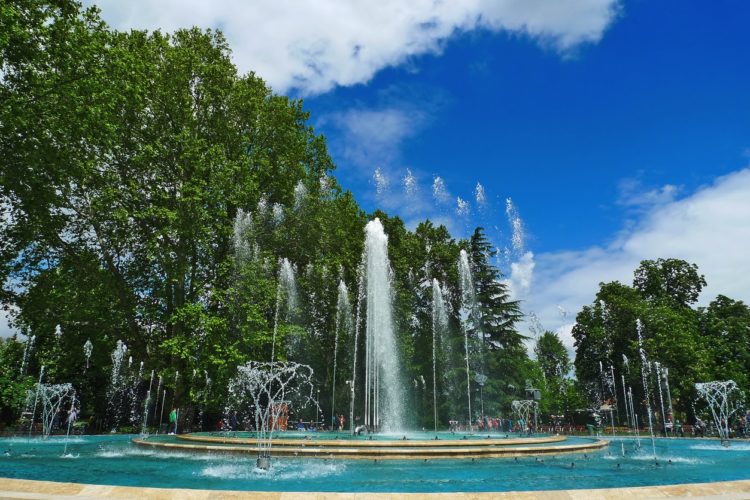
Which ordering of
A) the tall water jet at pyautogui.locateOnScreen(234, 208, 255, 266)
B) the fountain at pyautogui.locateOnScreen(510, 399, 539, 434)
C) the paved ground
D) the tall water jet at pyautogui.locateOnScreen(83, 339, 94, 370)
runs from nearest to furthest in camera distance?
the paved ground
the tall water jet at pyautogui.locateOnScreen(83, 339, 94, 370)
the tall water jet at pyautogui.locateOnScreen(234, 208, 255, 266)
the fountain at pyautogui.locateOnScreen(510, 399, 539, 434)

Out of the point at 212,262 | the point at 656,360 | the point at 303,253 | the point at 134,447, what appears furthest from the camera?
the point at 656,360

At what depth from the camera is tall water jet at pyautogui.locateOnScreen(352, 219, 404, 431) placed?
25422 millimetres

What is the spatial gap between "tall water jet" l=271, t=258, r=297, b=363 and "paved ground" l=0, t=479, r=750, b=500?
1828cm

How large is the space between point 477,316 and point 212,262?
Answer: 2059 cm

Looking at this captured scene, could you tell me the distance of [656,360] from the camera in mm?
40625

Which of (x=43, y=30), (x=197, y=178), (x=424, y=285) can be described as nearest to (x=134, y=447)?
(x=197, y=178)

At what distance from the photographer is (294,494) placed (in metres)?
6.97

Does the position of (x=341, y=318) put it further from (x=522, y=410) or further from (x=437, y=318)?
(x=522, y=410)

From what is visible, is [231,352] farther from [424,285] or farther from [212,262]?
[424,285]

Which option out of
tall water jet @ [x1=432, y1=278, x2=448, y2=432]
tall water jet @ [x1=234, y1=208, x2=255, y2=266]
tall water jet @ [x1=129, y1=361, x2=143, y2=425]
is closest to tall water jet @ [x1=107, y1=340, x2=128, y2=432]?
tall water jet @ [x1=129, y1=361, x2=143, y2=425]

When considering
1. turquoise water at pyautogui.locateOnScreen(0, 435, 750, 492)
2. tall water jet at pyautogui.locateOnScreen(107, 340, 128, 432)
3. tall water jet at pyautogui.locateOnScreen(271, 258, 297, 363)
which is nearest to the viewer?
turquoise water at pyautogui.locateOnScreen(0, 435, 750, 492)

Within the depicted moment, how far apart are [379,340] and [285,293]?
6.32 m

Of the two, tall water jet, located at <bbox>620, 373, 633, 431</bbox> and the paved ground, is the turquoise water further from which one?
tall water jet, located at <bbox>620, 373, 633, 431</bbox>

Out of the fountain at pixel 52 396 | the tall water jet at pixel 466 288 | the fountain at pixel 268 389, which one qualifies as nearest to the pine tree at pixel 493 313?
the tall water jet at pixel 466 288
